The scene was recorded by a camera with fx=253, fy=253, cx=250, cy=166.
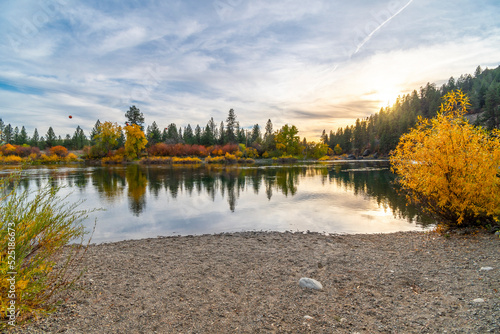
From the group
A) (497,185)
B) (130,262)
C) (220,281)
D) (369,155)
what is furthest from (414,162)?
(369,155)

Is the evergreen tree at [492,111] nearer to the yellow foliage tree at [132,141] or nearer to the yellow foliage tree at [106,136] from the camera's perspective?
the yellow foliage tree at [132,141]

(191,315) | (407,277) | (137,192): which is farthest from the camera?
(137,192)

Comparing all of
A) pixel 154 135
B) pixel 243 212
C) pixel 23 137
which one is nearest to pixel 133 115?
pixel 154 135

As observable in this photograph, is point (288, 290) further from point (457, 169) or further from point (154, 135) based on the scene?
point (154, 135)

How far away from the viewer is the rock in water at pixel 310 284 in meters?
5.54

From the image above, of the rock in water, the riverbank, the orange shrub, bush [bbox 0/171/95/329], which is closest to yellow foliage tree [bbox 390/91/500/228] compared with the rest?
the riverbank

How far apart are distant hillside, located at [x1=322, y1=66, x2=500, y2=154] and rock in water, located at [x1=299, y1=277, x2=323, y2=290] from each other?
280 ft

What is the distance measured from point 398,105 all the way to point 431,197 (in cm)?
15220

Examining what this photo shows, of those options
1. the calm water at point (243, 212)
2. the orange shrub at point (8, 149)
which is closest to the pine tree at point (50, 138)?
the orange shrub at point (8, 149)

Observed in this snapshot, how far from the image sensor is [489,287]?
4.73 meters

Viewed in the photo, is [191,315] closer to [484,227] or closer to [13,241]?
[13,241]

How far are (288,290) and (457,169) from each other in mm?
7445

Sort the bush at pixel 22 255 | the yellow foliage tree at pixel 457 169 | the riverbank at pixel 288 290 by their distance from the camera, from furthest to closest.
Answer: the yellow foliage tree at pixel 457 169, the riverbank at pixel 288 290, the bush at pixel 22 255

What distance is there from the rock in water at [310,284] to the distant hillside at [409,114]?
85282 mm
